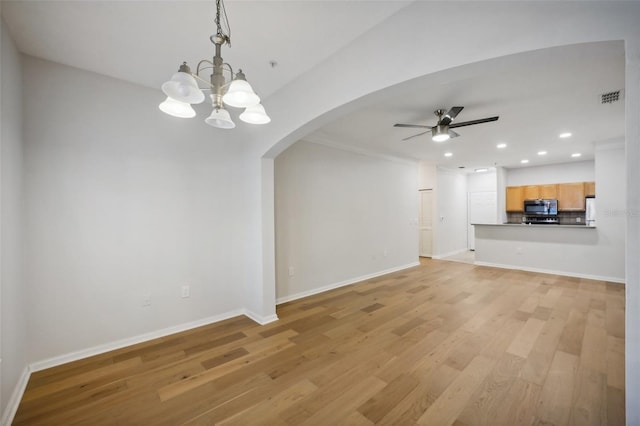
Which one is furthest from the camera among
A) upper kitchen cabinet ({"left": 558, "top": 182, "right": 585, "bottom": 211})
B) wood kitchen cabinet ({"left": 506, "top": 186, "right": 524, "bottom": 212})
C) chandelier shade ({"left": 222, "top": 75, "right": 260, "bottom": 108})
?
wood kitchen cabinet ({"left": 506, "top": 186, "right": 524, "bottom": 212})

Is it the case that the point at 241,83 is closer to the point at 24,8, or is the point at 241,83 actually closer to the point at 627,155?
the point at 24,8

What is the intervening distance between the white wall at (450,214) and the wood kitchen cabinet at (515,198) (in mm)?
1309

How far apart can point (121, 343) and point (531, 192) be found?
971cm

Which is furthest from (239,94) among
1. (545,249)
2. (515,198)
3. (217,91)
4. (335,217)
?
(515,198)

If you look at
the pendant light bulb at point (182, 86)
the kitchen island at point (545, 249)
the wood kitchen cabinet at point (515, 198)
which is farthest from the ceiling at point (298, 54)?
the wood kitchen cabinet at point (515, 198)

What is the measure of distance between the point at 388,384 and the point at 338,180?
329 centimetres

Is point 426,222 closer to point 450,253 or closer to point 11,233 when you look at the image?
point 450,253

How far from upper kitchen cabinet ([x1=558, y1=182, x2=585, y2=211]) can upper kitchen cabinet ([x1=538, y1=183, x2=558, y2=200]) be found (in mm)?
82

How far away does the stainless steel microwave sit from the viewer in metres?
6.92

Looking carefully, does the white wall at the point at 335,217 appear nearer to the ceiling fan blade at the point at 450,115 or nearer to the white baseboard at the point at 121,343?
the white baseboard at the point at 121,343

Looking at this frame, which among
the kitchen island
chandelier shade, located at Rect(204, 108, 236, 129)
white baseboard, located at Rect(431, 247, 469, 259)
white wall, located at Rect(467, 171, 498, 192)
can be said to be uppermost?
white wall, located at Rect(467, 171, 498, 192)

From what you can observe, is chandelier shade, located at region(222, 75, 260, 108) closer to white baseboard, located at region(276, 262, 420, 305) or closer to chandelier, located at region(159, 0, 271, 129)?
chandelier, located at region(159, 0, 271, 129)

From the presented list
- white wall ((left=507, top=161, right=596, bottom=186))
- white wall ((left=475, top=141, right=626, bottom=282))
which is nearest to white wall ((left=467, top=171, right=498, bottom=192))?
white wall ((left=507, top=161, right=596, bottom=186))

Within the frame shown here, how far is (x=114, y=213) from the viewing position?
2.57 metres
